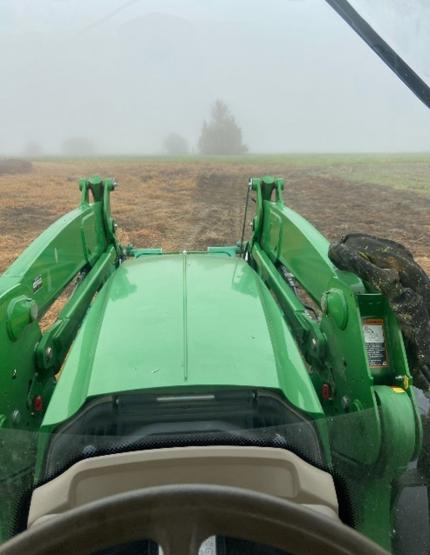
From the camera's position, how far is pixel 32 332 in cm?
236

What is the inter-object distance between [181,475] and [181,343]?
2.05 feet

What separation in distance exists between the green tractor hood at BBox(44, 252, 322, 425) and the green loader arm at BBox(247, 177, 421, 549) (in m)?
0.20

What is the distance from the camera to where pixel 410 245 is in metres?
8.12

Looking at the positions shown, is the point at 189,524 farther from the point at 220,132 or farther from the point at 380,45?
the point at 220,132

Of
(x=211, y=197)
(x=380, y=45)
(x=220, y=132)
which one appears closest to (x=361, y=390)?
(x=380, y=45)

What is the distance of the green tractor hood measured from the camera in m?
1.67

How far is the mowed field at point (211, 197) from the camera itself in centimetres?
908

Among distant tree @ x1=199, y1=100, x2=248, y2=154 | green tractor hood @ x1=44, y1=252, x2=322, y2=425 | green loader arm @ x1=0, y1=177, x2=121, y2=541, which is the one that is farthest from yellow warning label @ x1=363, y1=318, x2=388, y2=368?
distant tree @ x1=199, y1=100, x2=248, y2=154

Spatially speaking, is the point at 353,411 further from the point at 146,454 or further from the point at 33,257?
the point at 33,257

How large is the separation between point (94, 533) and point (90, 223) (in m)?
2.99

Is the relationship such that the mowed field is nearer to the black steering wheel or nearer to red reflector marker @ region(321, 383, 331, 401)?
red reflector marker @ region(321, 383, 331, 401)

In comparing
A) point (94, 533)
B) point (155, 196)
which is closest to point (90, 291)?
point (94, 533)

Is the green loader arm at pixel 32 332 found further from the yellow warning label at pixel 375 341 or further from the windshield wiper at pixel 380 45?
the windshield wiper at pixel 380 45

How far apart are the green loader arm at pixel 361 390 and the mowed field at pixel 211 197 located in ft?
13.7
